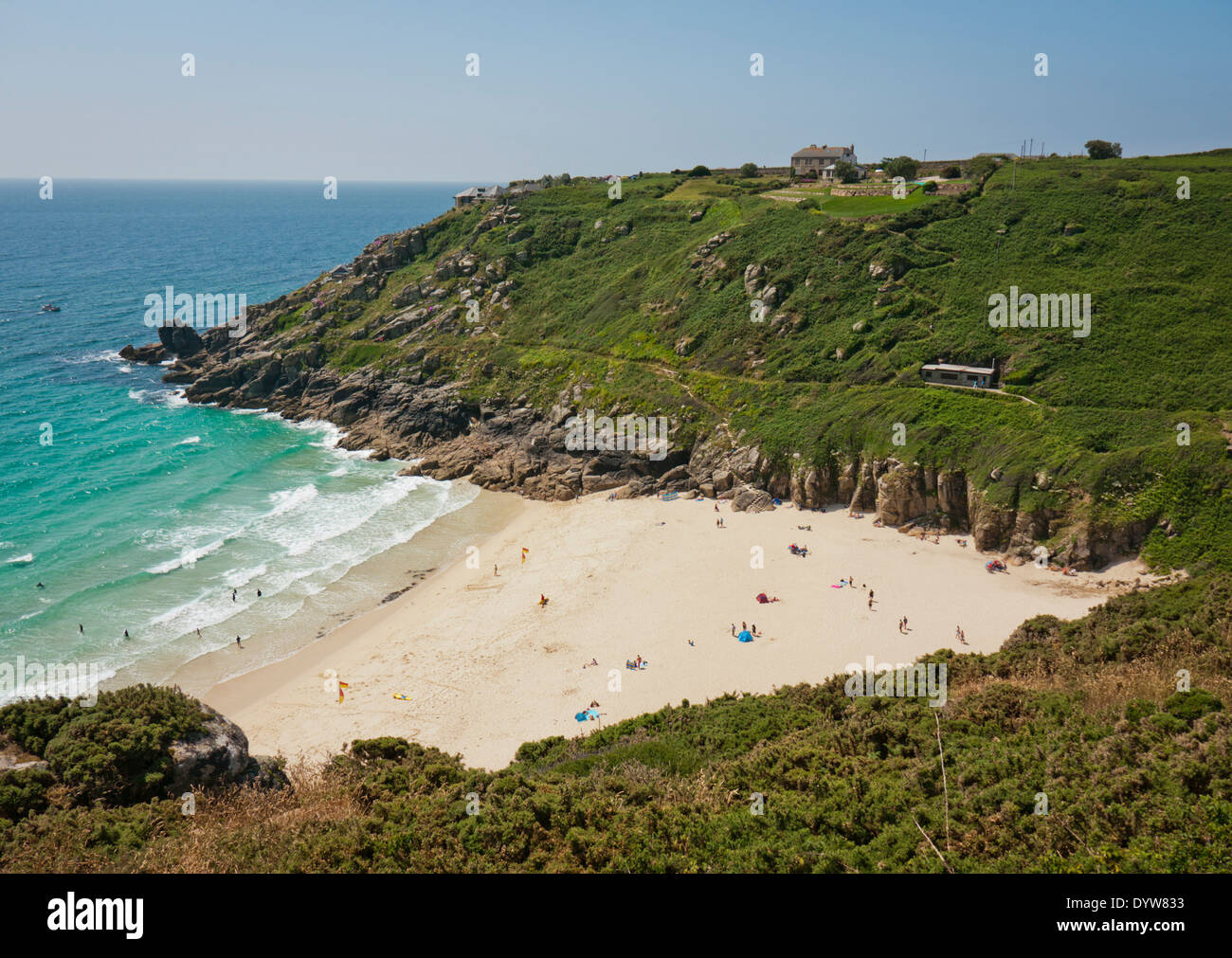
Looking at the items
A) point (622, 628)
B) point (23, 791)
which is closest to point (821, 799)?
point (23, 791)

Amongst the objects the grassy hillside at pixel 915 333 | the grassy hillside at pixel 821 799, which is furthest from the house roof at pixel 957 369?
the grassy hillside at pixel 821 799

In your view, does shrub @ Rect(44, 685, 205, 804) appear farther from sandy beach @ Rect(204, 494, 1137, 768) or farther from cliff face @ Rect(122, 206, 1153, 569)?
cliff face @ Rect(122, 206, 1153, 569)

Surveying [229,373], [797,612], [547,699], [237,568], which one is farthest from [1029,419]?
[229,373]

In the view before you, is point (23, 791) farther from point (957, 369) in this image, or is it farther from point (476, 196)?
point (476, 196)

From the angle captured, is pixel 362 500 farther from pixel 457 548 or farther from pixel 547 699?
pixel 547 699

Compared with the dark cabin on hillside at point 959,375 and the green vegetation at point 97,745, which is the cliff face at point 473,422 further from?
the green vegetation at point 97,745

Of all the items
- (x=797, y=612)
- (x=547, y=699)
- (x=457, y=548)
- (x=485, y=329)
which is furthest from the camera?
(x=485, y=329)
